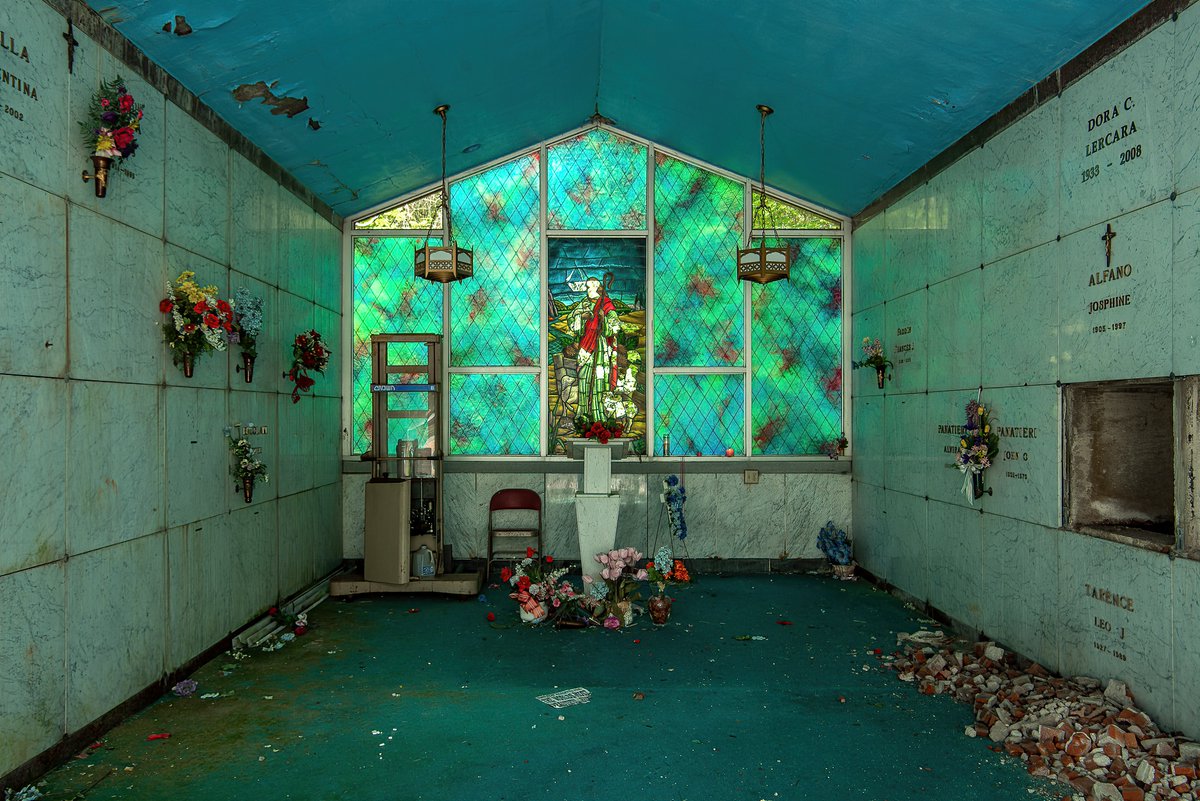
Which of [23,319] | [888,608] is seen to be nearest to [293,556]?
[23,319]

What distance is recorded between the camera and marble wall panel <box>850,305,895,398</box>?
7.02 metres

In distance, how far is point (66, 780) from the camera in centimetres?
332

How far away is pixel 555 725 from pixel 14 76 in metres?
3.79

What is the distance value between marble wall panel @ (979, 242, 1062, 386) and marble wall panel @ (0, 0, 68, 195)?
504cm

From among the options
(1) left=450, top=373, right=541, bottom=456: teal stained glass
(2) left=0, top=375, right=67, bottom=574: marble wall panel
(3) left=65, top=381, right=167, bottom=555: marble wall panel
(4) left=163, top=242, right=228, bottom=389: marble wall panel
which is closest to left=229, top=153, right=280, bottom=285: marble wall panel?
(4) left=163, top=242, right=228, bottom=389: marble wall panel

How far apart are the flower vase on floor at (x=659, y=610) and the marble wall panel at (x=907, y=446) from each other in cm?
216

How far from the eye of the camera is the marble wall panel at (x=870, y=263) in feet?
22.9

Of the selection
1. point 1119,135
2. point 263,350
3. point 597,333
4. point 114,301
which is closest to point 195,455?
point 114,301

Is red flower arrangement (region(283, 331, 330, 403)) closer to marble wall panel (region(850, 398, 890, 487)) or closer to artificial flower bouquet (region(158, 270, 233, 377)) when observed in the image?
Answer: artificial flower bouquet (region(158, 270, 233, 377))

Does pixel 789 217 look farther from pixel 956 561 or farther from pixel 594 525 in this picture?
pixel 956 561

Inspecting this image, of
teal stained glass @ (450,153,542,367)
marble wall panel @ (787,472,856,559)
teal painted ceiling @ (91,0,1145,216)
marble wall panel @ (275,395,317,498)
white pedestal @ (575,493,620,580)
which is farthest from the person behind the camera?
teal stained glass @ (450,153,542,367)

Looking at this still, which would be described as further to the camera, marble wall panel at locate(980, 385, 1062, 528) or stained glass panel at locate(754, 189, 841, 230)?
stained glass panel at locate(754, 189, 841, 230)

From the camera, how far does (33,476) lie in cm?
333

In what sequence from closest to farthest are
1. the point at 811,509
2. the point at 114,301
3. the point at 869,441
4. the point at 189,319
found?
the point at 114,301, the point at 189,319, the point at 869,441, the point at 811,509
